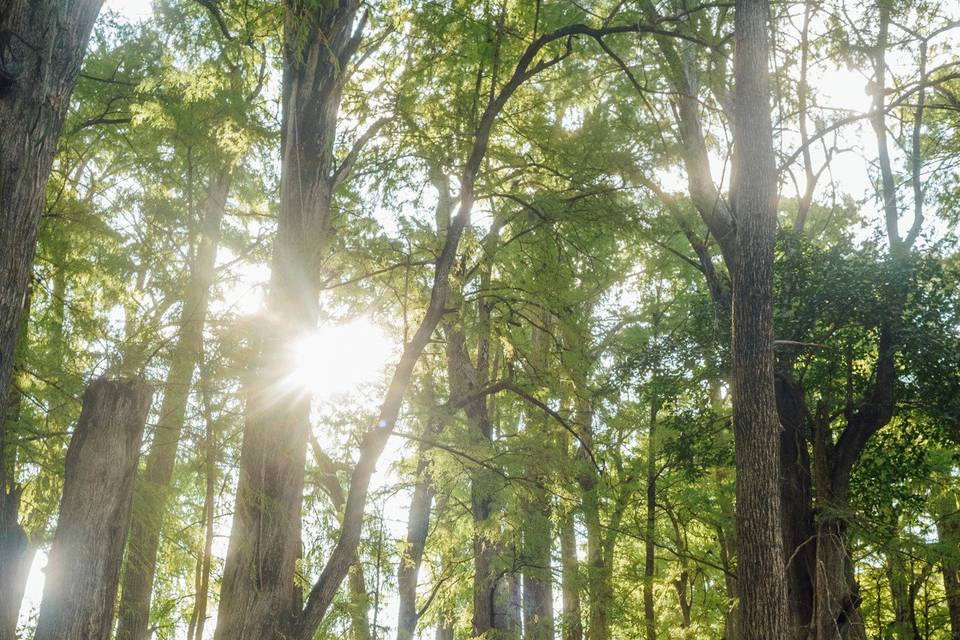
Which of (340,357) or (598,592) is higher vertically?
(340,357)

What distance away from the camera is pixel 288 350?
5258 mm

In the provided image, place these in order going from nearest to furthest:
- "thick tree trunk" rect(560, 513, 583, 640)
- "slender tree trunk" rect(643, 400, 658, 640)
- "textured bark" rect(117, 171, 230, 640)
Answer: "textured bark" rect(117, 171, 230, 640) < "thick tree trunk" rect(560, 513, 583, 640) < "slender tree trunk" rect(643, 400, 658, 640)

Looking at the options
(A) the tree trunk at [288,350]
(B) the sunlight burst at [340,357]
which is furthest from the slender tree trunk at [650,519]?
(A) the tree trunk at [288,350]

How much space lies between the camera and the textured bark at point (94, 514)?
364 centimetres

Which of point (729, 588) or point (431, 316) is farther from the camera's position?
point (729, 588)

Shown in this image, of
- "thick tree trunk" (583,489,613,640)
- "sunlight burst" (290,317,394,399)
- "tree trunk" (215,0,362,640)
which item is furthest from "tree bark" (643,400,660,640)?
"tree trunk" (215,0,362,640)

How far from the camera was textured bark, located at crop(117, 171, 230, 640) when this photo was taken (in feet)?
20.1

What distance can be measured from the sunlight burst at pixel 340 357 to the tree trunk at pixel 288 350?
3.1 inches

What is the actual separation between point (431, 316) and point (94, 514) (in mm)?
2690

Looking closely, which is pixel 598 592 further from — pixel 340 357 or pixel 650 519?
pixel 340 357

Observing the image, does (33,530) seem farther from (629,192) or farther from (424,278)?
(629,192)

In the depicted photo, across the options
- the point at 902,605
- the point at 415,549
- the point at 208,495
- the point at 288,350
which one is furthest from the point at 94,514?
the point at 902,605

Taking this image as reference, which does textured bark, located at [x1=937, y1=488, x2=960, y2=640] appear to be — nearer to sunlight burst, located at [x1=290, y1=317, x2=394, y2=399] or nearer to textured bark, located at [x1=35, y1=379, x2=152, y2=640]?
sunlight burst, located at [x1=290, y1=317, x2=394, y2=399]

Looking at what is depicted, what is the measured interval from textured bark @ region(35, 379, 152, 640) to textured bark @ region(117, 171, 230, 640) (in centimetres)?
105
